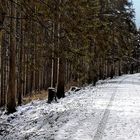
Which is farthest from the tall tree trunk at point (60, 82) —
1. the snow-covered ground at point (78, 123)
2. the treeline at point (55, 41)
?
the snow-covered ground at point (78, 123)

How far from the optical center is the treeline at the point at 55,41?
12130mm

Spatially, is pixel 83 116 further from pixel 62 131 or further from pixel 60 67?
pixel 60 67

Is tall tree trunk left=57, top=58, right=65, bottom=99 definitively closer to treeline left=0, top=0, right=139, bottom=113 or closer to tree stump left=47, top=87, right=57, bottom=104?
treeline left=0, top=0, right=139, bottom=113

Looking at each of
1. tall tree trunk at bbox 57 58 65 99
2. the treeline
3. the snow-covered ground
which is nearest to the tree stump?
the treeline

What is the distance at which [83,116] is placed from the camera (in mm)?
16266

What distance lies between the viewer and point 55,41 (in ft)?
41.4

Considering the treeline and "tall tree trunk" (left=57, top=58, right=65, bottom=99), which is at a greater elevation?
the treeline

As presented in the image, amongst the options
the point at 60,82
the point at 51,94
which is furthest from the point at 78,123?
the point at 60,82

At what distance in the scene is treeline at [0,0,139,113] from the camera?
1213 centimetres

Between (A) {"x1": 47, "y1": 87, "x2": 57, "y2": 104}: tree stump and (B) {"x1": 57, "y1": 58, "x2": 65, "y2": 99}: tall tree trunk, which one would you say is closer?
(A) {"x1": 47, "y1": 87, "x2": 57, "y2": 104}: tree stump

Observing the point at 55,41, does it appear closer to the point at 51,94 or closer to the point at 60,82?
the point at 51,94

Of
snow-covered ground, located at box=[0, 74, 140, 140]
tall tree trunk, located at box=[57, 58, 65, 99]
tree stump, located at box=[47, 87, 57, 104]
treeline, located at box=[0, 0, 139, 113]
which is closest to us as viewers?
treeline, located at box=[0, 0, 139, 113]

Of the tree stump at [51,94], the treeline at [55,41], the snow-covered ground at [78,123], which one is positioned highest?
the treeline at [55,41]

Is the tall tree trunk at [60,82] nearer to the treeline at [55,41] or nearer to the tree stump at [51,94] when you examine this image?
the treeline at [55,41]
